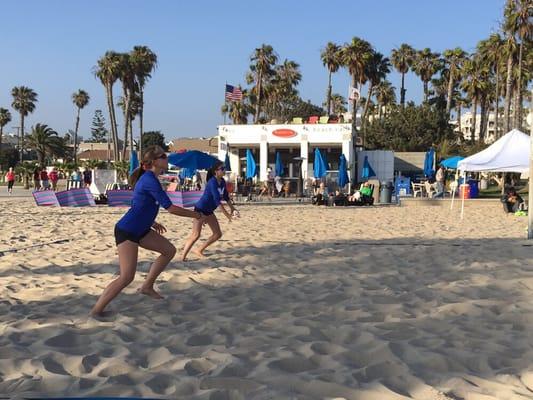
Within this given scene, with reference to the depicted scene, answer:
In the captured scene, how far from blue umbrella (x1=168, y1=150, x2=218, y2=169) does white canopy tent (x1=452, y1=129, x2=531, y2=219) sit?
8.27 meters

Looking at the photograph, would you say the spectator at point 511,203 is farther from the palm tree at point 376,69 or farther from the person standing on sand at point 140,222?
the palm tree at point 376,69

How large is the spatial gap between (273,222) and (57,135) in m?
70.8

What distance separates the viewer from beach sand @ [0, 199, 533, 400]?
3.22m

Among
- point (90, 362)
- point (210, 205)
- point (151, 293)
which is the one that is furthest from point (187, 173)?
point (90, 362)

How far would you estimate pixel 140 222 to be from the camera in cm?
468

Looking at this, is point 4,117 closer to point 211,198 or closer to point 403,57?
point 403,57

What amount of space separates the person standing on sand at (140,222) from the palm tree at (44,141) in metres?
73.0

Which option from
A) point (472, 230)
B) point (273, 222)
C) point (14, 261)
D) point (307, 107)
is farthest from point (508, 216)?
point (307, 107)

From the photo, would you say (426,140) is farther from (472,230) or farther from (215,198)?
(215,198)

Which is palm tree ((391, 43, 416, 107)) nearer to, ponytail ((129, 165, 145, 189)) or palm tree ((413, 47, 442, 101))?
palm tree ((413, 47, 442, 101))

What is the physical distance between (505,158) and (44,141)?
68705 mm

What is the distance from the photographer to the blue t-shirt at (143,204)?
4652 mm

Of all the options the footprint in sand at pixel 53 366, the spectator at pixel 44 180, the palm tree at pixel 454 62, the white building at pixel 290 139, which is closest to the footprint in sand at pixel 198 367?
the footprint in sand at pixel 53 366

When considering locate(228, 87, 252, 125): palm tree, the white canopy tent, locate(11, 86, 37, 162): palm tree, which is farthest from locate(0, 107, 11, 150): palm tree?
the white canopy tent
